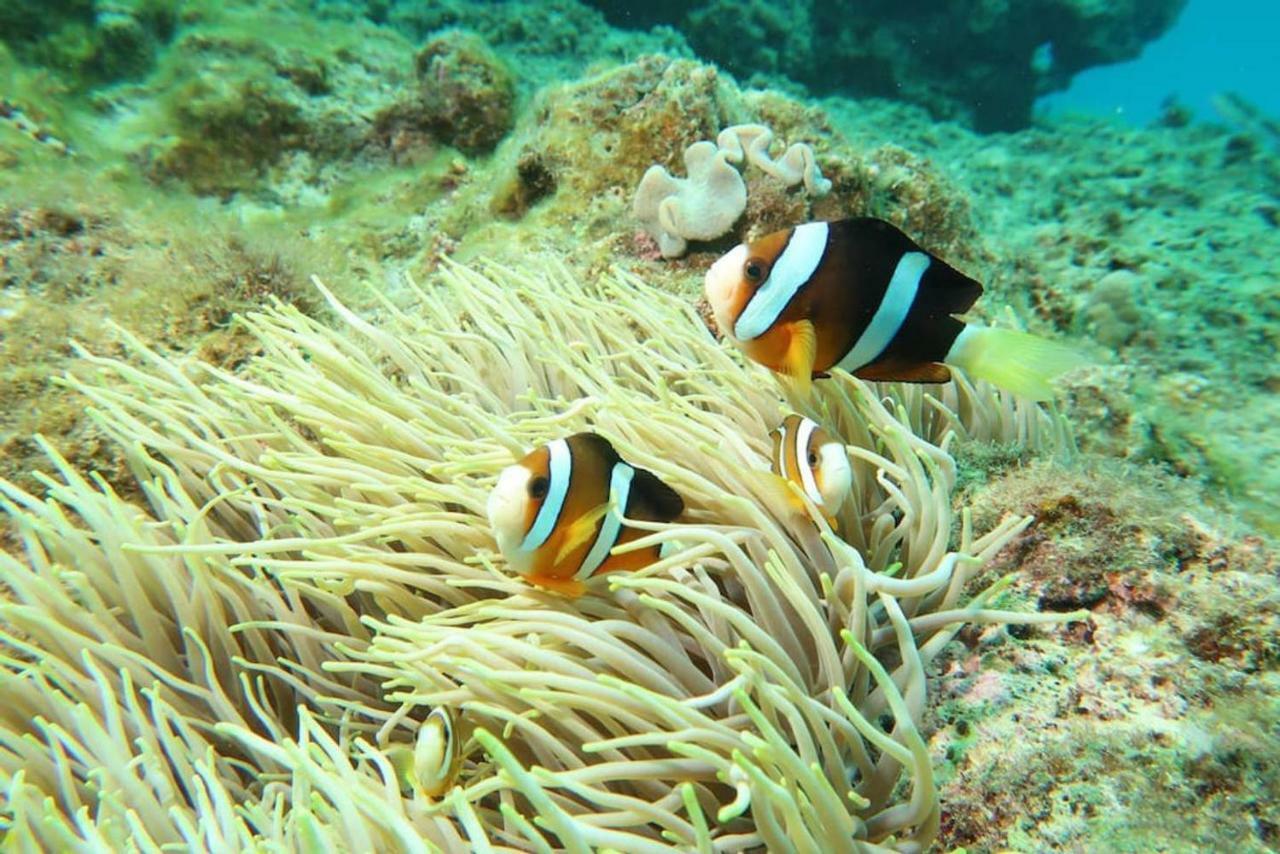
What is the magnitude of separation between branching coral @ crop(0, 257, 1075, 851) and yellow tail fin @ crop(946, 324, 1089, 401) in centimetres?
18

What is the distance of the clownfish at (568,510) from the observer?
1.22m

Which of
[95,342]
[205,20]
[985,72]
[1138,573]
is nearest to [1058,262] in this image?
[1138,573]

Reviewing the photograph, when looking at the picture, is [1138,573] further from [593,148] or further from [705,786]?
[593,148]

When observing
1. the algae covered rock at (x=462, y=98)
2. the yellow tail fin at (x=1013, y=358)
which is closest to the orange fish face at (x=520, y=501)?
the yellow tail fin at (x=1013, y=358)

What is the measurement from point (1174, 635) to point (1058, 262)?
4.80 meters

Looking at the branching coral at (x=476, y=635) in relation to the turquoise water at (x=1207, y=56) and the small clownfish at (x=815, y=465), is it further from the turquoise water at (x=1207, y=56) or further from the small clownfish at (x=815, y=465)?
the turquoise water at (x=1207, y=56)

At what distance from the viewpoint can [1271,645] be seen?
4.01ft

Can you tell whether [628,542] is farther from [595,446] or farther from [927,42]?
[927,42]

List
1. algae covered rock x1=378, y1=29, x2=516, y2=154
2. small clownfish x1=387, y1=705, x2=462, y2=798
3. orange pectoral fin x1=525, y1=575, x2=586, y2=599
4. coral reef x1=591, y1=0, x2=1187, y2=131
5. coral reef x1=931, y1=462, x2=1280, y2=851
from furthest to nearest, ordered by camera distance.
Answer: coral reef x1=591, y1=0, x2=1187, y2=131
algae covered rock x1=378, y1=29, x2=516, y2=154
orange pectoral fin x1=525, y1=575, x2=586, y2=599
small clownfish x1=387, y1=705, x2=462, y2=798
coral reef x1=931, y1=462, x2=1280, y2=851

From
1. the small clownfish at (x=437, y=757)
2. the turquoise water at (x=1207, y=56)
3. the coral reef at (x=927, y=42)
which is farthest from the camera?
the turquoise water at (x=1207, y=56)

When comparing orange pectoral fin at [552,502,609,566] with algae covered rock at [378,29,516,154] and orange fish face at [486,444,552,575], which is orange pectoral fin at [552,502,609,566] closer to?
orange fish face at [486,444,552,575]

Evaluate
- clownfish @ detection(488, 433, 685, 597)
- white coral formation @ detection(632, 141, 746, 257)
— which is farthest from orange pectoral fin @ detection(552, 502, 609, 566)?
white coral formation @ detection(632, 141, 746, 257)

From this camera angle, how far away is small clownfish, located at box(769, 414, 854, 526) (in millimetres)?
1334

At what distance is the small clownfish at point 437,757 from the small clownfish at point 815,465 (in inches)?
28.2
